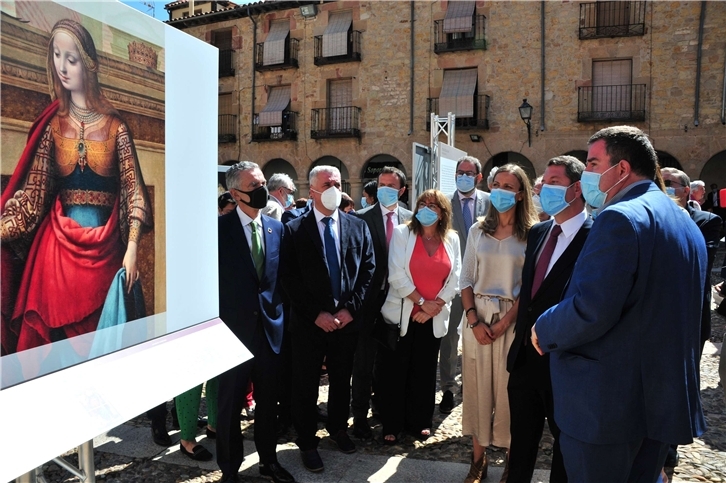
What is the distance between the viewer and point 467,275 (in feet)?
12.1

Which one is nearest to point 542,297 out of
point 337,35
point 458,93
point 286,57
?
point 458,93

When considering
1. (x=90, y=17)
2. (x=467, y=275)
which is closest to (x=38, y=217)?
(x=90, y=17)

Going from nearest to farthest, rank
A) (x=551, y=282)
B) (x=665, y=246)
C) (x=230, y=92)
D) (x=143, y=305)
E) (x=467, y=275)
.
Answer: (x=665, y=246), (x=143, y=305), (x=551, y=282), (x=467, y=275), (x=230, y=92)

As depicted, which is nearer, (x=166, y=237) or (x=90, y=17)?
(x=90, y=17)

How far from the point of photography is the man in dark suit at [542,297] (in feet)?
9.75

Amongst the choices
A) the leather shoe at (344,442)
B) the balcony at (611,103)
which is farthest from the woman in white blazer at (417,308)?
the balcony at (611,103)

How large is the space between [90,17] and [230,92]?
20.6 meters

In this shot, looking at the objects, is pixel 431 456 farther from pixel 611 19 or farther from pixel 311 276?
pixel 611 19

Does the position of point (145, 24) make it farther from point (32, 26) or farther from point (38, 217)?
point (38, 217)

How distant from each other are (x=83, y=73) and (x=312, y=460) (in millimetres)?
2712

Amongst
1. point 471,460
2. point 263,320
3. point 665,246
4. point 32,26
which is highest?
point 32,26

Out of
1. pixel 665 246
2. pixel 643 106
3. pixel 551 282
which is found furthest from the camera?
pixel 643 106

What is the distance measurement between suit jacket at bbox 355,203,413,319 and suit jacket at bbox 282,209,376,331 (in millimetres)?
261

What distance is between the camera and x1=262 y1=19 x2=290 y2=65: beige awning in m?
20.1
